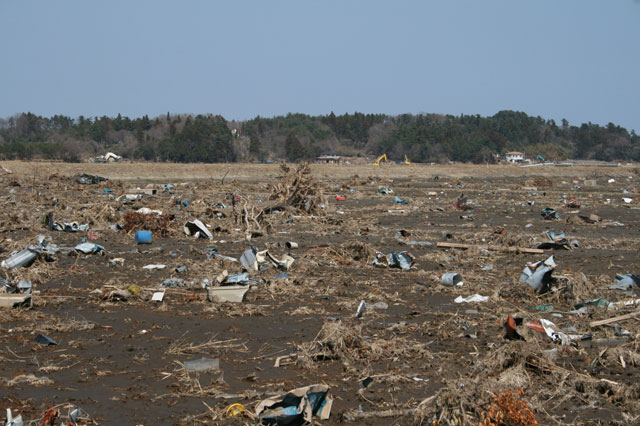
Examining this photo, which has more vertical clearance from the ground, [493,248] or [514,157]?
[493,248]

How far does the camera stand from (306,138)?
111500 millimetres

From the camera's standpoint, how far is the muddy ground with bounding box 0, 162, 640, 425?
472 cm

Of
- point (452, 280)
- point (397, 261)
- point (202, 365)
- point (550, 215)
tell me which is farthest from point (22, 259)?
point (550, 215)

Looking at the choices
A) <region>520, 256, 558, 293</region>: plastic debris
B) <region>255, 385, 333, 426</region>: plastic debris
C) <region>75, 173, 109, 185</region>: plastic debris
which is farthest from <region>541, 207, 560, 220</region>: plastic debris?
<region>75, 173, 109, 185</region>: plastic debris

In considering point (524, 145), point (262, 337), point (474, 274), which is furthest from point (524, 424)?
point (524, 145)

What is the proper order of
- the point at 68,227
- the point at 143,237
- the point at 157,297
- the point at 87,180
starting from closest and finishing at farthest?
1. the point at 157,297
2. the point at 143,237
3. the point at 68,227
4. the point at 87,180

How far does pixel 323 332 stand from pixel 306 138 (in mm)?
106430

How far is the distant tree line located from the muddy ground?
53875 millimetres

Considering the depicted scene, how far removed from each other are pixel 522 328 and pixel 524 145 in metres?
128

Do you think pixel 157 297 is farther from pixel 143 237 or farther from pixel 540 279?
pixel 540 279

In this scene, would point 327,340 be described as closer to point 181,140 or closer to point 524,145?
point 181,140

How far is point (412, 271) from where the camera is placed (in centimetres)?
1030

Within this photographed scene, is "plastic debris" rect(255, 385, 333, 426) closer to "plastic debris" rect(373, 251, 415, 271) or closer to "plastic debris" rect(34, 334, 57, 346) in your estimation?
"plastic debris" rect(34, 334, 57, 346)

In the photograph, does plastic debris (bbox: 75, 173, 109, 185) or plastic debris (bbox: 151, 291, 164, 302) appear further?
plastic debris (bbox: 75, 173, 109, 185)
